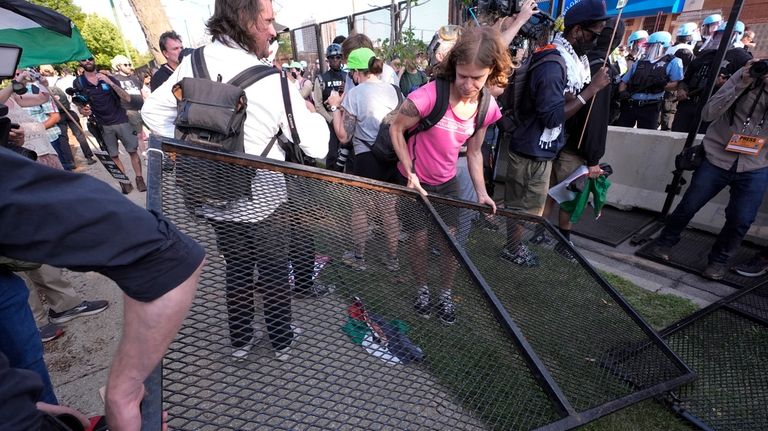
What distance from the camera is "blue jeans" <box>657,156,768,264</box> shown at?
3049mm

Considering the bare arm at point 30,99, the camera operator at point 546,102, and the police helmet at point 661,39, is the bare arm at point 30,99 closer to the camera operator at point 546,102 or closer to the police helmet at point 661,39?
the camera operator at point 546,102

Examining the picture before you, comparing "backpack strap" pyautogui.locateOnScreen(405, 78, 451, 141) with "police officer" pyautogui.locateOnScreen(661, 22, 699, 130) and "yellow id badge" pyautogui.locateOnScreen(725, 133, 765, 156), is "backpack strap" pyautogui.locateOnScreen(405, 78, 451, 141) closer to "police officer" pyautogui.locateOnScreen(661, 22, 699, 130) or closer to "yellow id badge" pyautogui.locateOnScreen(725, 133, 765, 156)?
"yellow id badge" pyautogui.locateOnScreen(725, 133, 765, 156)

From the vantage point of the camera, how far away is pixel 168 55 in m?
4.30

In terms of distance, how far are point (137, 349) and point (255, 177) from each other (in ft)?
2.80

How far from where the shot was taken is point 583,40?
302 centimetres

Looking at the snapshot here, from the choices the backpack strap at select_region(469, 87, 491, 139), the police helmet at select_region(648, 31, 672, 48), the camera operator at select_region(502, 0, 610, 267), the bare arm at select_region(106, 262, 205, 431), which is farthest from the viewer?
the police helmet at select_region(648, 31, 672, 48)

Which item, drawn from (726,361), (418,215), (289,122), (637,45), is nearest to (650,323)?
(726,361)

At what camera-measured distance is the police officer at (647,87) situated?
19.8ft

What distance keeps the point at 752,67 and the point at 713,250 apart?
5.16 feet

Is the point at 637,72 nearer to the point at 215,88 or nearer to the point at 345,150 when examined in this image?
the point at 345,150

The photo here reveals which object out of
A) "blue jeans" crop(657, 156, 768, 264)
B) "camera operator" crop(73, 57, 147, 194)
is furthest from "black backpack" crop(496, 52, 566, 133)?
"camera operator" crop(73, 57, 147, 194)

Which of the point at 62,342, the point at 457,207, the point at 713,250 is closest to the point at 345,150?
the point at 457,207

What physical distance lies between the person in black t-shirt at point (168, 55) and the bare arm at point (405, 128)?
3.21 metres

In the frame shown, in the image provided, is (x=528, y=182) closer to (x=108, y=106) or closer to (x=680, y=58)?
(x=680, y=58)
